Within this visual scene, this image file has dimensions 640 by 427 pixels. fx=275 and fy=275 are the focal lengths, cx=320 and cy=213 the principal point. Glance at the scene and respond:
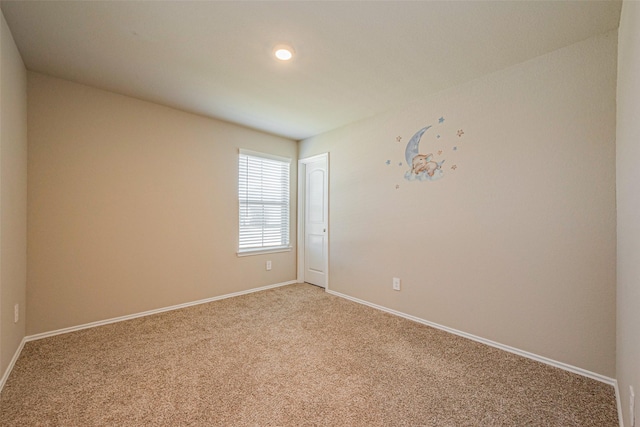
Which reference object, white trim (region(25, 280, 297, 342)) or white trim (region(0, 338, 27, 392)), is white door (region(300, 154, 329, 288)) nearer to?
white trim (region(25, 280, 297, 342))

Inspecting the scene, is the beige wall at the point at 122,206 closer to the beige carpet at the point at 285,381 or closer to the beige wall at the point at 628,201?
the beige carpet at the point at 285,381

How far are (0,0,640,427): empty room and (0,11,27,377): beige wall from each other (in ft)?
0.10

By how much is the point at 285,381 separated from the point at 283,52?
2366mm

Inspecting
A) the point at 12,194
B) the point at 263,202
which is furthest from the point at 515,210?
the point at 12,194

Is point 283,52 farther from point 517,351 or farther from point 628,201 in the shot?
point 517,351

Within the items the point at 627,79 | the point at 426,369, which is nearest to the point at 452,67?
the point at 627,79

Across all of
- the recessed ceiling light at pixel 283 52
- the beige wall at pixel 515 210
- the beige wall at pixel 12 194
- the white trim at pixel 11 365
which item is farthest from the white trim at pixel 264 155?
the white trim at pixel 11 365

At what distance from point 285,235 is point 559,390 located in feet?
11.3

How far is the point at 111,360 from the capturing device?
2104 millimetres

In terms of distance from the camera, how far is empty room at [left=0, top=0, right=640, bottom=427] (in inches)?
64.9

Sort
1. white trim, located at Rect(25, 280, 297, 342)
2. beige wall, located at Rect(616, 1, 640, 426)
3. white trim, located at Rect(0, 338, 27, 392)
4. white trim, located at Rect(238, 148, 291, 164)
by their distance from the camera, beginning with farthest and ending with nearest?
white trim, located at Rect(238, 148, 291, 164) → white trim, located at Rect(25, 280, 297, 342) → white trim, located at Rect(0, 338, 27, 392) → beige wall, located at Rect(616, 1, 640, 426)

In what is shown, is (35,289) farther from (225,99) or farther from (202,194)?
(225,99)

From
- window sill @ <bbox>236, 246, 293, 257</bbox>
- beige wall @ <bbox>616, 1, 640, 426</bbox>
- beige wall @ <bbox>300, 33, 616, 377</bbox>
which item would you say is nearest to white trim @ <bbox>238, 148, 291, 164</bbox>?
window sill @ <bbox>236, 246, 293, 257</bbox>

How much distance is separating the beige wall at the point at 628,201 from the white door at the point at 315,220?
2.90 meters
